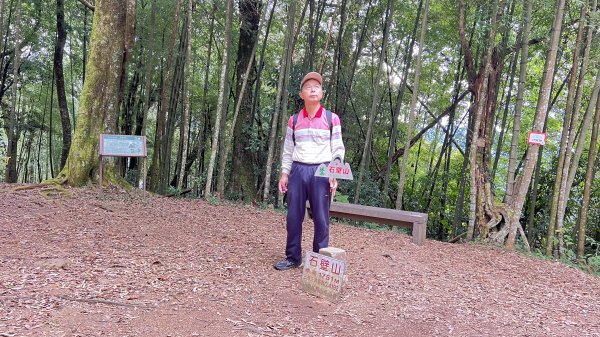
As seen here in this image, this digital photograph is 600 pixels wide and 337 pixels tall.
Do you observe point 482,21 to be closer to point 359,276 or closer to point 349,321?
point 359,276

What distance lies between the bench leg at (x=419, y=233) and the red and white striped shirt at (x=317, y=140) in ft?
7.81

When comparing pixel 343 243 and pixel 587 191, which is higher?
pixel 587 191

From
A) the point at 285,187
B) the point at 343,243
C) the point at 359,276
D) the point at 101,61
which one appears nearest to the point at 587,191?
the point at 343,243

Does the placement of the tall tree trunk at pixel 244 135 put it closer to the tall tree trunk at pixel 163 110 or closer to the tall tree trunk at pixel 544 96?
the tall tree trunk at pixel 163 110

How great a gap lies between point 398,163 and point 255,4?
20.1 feet

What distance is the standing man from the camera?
3.01m

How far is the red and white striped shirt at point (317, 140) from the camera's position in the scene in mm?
3021

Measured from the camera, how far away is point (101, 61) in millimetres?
5879

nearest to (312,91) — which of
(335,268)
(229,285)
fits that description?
(335,268)

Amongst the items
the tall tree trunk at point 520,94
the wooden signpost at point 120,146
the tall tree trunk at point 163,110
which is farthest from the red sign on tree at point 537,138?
the tall tree trunk at point 163,110

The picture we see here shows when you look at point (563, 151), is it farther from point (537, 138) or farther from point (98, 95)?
point (98, 95)

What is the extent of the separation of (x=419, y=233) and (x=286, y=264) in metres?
2.44

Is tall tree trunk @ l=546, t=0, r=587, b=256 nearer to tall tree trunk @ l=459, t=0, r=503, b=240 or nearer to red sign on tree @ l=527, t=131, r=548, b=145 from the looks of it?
tall tree trunk @ l=459, t=0, r=503, b=240

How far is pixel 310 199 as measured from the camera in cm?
305
